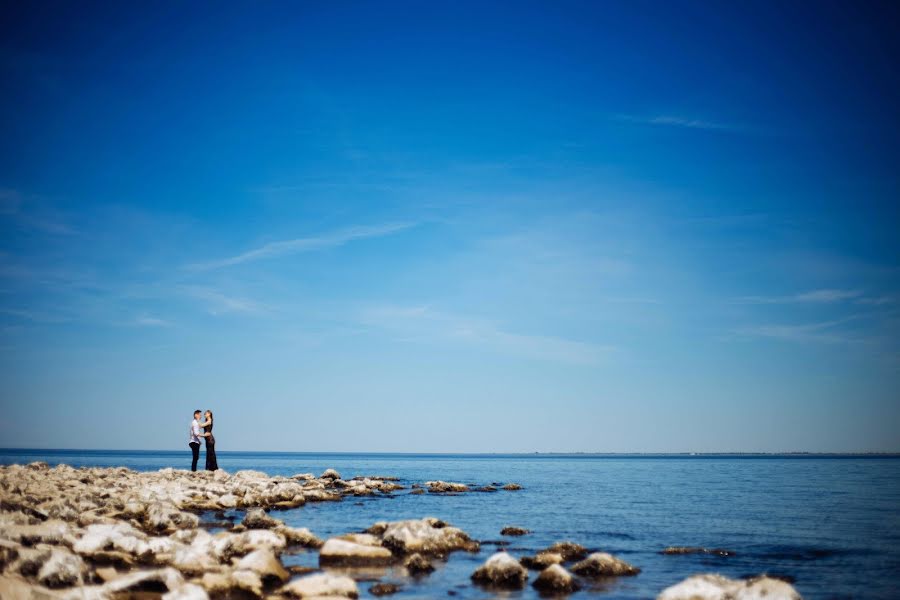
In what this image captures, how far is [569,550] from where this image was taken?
49.8 ft

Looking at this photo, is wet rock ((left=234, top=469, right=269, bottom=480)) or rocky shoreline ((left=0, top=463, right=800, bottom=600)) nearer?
rocky shoreline ((left=0, top=463, right=800, bottom=600))

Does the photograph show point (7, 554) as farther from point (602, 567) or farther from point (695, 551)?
point (695, 551)

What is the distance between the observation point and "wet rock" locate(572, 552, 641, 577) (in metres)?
13.3

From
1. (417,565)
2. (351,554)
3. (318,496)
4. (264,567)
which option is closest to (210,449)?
(318,496)

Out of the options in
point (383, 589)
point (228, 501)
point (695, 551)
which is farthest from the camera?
point (228, 501)

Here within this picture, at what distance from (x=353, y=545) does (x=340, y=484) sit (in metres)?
26.0

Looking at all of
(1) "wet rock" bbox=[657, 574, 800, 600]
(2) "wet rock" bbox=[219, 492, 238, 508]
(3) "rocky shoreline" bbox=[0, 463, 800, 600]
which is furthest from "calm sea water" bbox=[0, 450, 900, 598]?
(2) "wet rock" bbox=[219, 492, 238, 508]

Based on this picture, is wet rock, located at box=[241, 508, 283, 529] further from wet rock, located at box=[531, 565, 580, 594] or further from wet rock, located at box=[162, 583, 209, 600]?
wet rock, located at box=[531, 565, 580, 594]

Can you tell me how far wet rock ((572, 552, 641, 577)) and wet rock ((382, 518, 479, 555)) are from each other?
342 cm

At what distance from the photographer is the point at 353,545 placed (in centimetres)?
1396

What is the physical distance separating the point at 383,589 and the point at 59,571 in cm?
540

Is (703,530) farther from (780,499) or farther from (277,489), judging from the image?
(277,489)

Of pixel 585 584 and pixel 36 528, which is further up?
pixel 36 528

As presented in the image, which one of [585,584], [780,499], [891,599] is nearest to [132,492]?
[585,584]
